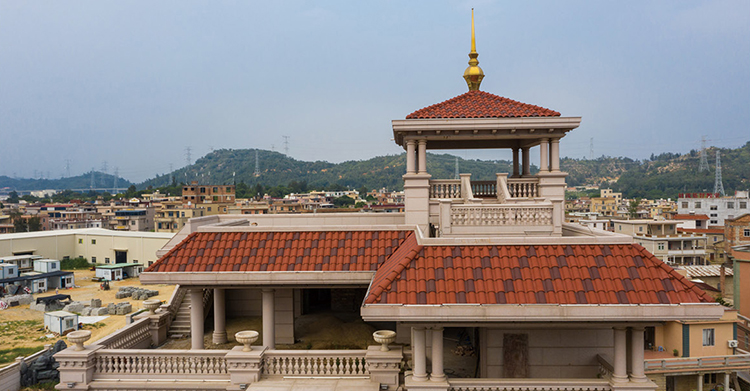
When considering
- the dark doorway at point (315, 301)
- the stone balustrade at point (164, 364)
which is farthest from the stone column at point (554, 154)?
the stone balustrade at point (164, 364)

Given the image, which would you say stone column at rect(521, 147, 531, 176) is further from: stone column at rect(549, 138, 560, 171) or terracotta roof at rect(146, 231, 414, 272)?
terracotta roof at rect(146, 231, 414, 272)

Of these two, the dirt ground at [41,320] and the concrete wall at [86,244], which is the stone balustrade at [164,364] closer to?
the dirt ground at [41,320]

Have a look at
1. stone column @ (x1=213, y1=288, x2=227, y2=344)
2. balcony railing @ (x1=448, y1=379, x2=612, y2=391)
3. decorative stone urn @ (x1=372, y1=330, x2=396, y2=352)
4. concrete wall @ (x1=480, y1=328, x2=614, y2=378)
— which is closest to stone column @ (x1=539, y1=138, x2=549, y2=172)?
concrete wall @ (x1=480, y1=328, x2=614, y2=378)

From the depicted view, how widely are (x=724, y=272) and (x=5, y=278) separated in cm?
9767

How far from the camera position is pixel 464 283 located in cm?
1159

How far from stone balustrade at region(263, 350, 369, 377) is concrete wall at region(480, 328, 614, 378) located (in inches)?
146

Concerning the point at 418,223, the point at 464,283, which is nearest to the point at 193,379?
the point at 464,283

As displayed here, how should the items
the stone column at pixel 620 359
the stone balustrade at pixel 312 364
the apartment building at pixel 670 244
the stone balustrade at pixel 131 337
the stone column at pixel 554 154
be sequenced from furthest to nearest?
the apartment building at pixel 670 244 < the stone column at pixel 554 154 < the stone balustrade at pixel 131 337 < the stone balustrade at pixel 312 364 < the stone column at pixel 620 359

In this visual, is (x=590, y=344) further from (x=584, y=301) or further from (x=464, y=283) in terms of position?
(x=464, y=283)

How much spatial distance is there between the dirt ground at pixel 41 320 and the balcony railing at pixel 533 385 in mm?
41484

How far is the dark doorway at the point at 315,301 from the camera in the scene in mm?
21375

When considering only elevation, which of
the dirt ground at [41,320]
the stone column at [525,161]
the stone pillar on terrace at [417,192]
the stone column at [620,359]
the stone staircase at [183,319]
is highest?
the stone column at [525,161]

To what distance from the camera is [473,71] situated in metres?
21.7

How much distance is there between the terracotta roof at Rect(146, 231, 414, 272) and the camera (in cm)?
1564
